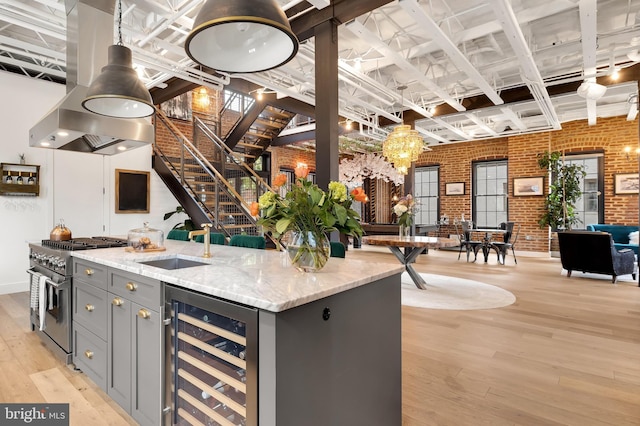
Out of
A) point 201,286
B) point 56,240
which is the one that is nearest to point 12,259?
point 56,240

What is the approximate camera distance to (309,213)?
5.69 ft

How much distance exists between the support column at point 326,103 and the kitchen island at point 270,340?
1.73 m

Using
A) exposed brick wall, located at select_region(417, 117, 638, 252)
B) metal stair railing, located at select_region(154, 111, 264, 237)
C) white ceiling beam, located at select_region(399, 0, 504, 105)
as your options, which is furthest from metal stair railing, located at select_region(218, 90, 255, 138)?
exposed brick wall, located at select_region(417, 117, 638, 252)

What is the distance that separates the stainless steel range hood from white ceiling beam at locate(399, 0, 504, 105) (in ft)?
9.17

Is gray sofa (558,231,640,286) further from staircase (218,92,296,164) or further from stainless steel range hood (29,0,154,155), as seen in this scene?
stainless steel range hood (29,0,154,155)

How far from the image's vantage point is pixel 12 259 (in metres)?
5.20

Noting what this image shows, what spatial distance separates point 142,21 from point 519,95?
623cm

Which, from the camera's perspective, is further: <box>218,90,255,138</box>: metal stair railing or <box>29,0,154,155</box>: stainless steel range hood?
<box>218,90,255,138</box>: metal stair railing

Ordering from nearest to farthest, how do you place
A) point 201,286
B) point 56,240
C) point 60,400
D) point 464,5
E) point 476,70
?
point 201,286 < point 60,400 < point 56,240 < point 464,5 < point 476,70

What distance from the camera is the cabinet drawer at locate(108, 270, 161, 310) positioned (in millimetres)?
1862

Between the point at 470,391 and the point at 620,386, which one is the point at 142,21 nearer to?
the point at 470,391

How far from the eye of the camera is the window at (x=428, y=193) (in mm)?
11320

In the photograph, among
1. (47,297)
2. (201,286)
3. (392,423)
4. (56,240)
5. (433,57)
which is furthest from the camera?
(433,57)

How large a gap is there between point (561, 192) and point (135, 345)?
9.61m
